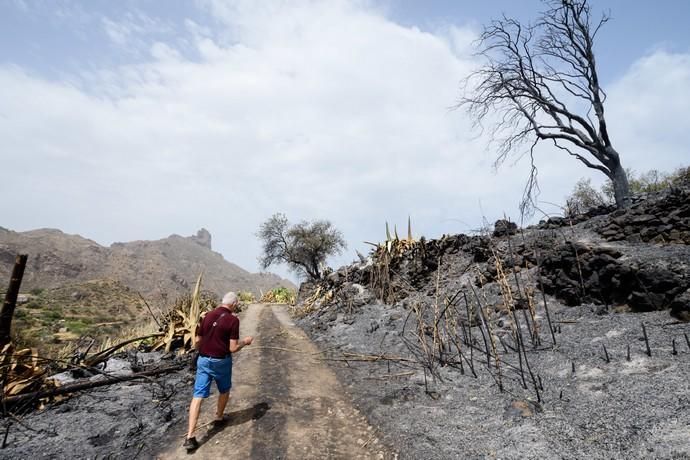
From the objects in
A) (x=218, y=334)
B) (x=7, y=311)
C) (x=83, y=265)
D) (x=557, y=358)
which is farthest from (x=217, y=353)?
(x=83, y=265)

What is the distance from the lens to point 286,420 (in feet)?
14.6

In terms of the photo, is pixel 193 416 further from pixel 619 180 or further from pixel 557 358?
pixel 619 180

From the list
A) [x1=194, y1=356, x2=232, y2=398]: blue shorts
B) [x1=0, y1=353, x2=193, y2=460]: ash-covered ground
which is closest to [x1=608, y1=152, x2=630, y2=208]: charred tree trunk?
[x1=194, y1=356, x2=232, y2=398]: blue shorts

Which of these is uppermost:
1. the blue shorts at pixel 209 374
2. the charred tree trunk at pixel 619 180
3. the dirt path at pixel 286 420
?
the charred tree trunk at pixel 619 180

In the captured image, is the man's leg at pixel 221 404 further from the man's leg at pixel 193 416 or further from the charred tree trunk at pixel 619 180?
the charred tree trunk at pixel 619 180

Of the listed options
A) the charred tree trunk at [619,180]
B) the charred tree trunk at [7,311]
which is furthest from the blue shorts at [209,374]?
the charred tree trunk at [619,180]

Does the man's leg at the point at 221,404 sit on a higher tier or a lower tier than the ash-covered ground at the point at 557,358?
lower

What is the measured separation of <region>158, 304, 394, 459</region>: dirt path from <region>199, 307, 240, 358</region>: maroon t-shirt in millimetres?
956

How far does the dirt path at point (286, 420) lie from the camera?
3.74 metres

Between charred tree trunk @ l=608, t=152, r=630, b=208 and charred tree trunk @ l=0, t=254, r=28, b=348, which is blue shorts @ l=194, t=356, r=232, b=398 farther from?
charred tree trunk @ l=608, t=152, r=630, b=208

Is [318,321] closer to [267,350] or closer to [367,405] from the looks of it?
[267,350]

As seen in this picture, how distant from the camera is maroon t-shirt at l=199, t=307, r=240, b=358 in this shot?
4379mm

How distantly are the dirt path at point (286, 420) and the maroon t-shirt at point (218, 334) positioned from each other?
3.14 feet

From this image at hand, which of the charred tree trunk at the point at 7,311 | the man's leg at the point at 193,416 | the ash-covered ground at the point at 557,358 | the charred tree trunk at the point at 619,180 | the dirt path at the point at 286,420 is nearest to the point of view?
the ash-covered ground at the point at 557,358
